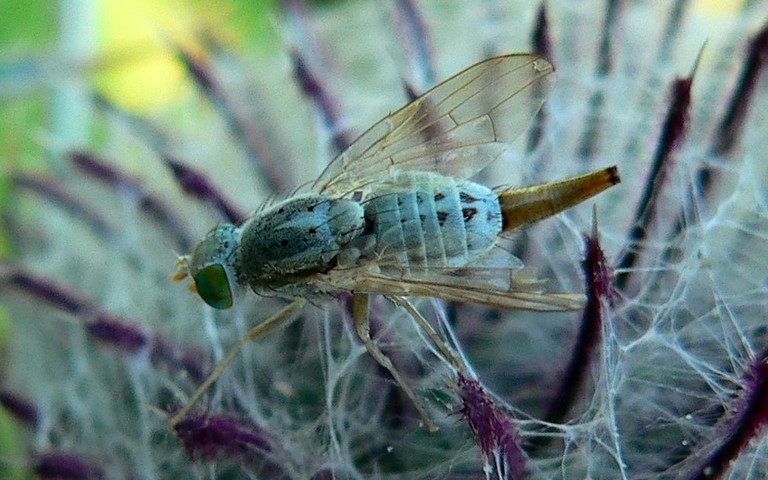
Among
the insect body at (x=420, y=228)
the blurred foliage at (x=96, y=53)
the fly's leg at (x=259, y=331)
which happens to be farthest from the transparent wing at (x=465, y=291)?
the blurred foliage at (x=96, y=53)

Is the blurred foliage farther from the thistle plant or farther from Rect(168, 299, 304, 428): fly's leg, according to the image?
Rect(168, 299, 304, 428): fly's leg

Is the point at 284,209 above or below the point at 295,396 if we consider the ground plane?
above

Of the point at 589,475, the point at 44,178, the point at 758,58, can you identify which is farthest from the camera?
the point at 44,178

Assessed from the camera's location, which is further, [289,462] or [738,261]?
[738,261]

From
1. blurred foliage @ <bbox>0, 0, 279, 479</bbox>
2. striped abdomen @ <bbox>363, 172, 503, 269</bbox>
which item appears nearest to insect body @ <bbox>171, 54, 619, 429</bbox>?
striped abdomen @ <bbox>363, 172, 503, 269</bbox>

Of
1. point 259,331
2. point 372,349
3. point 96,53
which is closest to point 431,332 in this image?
point 372,349

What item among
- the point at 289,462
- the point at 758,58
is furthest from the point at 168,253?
the point at 758,58

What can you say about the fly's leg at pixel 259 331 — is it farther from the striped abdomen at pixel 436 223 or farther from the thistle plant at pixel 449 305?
the striped abdomen at pixel 436 223

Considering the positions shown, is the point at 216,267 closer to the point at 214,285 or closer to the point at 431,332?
the point at 214,285

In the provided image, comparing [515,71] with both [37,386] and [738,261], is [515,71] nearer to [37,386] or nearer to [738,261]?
[738,261]
